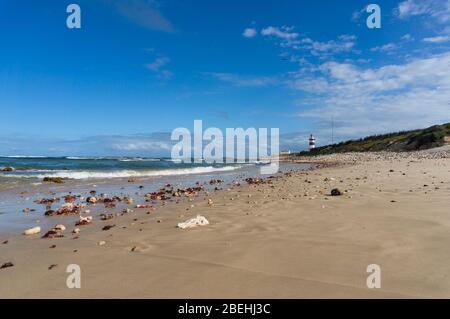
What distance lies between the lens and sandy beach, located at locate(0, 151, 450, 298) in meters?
3.54

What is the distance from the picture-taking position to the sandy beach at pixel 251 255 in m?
3.54

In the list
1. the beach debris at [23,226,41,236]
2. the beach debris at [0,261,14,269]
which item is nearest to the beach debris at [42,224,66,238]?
the beach debris at [23,226,41,236]

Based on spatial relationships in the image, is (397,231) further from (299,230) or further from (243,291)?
(243,291)

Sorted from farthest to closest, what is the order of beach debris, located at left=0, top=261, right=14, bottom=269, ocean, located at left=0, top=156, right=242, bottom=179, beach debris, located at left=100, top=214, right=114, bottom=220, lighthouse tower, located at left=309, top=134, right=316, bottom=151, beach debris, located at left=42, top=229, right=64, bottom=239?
lighthouse tower, located at left=309, top=134, right=316, bottom=151, ocean, located at left=0, top=156, right=242, bottom=179, beach debris, located at left=100, top=214, right=114, bottom=220, beach debris, located at left=42, top=229, right=64, bottom=239, beach debris, located at left=0, top=261, right=14, bottom=269

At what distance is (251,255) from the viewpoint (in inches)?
182

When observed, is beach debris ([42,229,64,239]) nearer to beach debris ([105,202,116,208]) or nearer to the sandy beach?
the sandy beach

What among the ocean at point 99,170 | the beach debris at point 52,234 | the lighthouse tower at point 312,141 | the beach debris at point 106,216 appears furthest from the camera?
the lighthouse tower at point 312,141

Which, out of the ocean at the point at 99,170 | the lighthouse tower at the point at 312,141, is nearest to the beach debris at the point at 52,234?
the ocean at the point at 99,170

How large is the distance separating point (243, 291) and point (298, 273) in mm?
771

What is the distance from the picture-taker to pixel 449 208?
703 centimetres

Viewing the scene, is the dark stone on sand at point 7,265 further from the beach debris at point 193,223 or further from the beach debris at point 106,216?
the beach debris at point 106,216

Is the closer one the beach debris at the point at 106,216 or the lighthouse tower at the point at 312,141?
the beach debris at the point at 106,216
